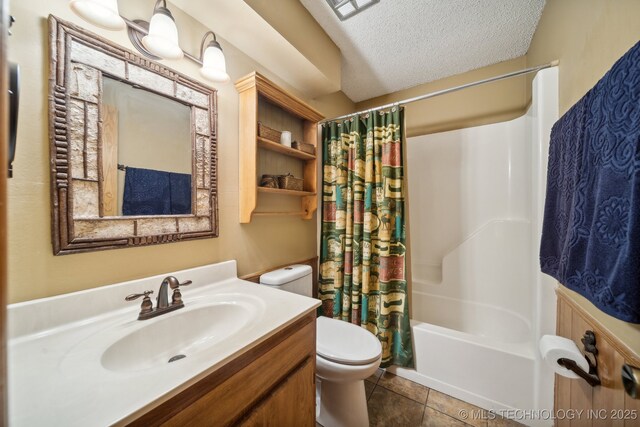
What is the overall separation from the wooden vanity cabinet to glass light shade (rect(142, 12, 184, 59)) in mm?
1116

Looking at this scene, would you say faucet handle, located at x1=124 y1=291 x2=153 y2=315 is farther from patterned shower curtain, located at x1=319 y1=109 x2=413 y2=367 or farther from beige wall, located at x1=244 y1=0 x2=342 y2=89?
beige wall, located at x1=244 y1=0 x2=342 y2=89

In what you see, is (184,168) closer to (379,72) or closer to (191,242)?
(191,242)

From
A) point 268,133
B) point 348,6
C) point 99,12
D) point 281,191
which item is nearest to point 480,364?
point 281,191

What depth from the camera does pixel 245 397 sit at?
62 cm

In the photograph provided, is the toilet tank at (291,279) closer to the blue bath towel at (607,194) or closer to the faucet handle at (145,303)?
the faucet handle at (145,303)

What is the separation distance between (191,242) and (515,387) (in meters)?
1.93

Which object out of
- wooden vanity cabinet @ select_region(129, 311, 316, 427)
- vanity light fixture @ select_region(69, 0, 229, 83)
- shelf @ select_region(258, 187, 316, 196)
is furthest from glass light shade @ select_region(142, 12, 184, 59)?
wooden vanity cabinet @ select_region(129, 311, 316, 427)

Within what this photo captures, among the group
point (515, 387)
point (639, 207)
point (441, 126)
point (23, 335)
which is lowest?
point (515, 387)

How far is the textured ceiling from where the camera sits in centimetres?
128

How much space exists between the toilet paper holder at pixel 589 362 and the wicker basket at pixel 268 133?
1.63 m

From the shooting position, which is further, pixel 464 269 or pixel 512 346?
pixel 464 269

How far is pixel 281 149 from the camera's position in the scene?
1.43m

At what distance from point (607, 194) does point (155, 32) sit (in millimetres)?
1494

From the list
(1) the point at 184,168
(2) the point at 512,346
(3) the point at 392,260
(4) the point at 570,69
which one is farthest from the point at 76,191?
(2) the point at 512,346
